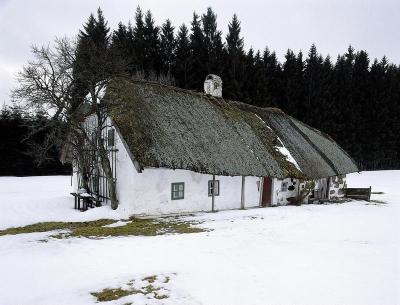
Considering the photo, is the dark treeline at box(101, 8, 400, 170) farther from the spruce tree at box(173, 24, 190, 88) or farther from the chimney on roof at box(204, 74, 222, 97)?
the chimney on roof at box(204, 74, 222, 97)

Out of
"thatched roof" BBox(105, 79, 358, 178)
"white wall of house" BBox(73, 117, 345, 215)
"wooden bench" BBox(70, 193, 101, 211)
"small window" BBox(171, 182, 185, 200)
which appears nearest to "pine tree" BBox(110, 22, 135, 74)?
"thatched roof" BBox(105, 79, 358, 178)

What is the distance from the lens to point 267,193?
68.2 feet

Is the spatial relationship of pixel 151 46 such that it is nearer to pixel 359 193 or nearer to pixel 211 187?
pixel 211 187

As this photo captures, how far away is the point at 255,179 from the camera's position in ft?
64.8

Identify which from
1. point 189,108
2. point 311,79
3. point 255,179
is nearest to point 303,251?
point 255,179

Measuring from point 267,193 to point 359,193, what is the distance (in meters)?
11.8

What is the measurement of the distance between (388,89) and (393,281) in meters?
55.9

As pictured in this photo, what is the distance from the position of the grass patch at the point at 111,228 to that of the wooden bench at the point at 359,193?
61.8 ft

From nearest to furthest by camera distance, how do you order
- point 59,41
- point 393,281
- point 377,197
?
point 393,281 < point 59,41 < point 377,197

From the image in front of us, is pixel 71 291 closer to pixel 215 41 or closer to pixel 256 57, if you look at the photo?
pixel 215 41

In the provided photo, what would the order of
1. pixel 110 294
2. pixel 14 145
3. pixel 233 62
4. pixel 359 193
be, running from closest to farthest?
pixel 110 294 → pixel 359 193 → pixel 14 145 → pixel 233 62

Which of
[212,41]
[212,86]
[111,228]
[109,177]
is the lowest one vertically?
[111,228]

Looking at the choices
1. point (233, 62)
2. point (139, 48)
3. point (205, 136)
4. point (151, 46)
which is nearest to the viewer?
point (205, 136)

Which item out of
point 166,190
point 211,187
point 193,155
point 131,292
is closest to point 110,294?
point 131,292
